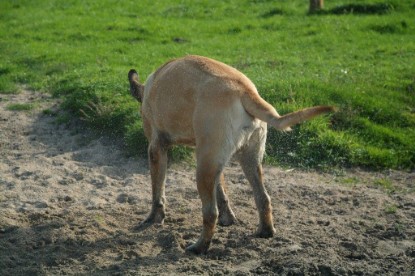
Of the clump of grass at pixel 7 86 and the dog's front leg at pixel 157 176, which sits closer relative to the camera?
the dog's front leg at pixel 157 176

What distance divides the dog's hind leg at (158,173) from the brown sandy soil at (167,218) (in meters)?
0.15

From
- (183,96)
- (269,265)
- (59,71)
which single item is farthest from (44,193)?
(59,71)

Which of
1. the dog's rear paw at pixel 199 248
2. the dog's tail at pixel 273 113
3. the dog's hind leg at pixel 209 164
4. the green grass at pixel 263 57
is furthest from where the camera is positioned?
the green grass at pixel 263 57

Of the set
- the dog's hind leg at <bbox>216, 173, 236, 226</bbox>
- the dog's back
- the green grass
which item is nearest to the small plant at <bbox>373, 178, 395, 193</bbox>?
the green grass

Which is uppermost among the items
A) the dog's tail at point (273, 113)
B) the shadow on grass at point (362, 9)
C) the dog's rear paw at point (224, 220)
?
the dog's tail at point (273, 113)

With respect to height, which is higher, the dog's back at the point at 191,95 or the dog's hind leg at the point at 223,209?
the dog's back at the point at 191,95

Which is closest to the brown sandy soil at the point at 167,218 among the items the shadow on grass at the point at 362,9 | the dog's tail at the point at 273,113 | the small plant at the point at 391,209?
the small plant at the point at 391,209

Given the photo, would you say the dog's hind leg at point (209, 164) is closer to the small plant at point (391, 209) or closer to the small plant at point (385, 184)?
the small plant at point (391, 209)

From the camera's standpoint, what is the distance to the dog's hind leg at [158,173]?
7273 millimetres

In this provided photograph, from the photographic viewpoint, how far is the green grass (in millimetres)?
9805

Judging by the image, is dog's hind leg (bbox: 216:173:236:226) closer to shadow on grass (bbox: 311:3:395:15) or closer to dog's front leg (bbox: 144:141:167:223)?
dog's front leg (bbox: 144:141:167:223)

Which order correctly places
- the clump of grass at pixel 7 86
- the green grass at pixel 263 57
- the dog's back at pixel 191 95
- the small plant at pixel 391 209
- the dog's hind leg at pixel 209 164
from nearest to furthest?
the dog's hind leg at pixel 209 164
the dog's back at pixel 191 95
the small plant at pixel 391 209
the green grass at pixel 263 57
the clump of grass at pixel 7 86

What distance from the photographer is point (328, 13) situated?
17266 millimetres

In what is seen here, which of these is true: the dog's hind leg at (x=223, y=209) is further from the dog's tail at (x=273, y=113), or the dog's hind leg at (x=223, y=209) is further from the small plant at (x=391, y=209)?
the small plant at (x=391, y=209)
